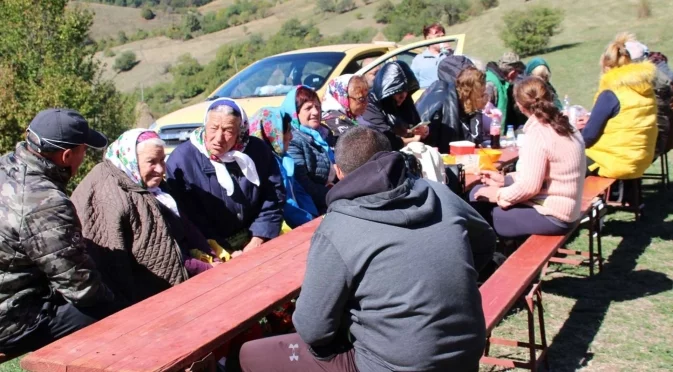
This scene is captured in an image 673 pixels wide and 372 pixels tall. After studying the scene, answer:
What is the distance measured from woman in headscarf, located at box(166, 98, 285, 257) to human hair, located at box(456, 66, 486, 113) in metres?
2.66

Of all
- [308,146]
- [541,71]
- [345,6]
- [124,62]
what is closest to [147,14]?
[345,6]

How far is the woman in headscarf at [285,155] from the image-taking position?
4.93 meters

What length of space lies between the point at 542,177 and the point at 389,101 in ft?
6.55

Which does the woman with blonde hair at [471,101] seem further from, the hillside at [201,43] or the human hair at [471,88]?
the hillside at [201,43]

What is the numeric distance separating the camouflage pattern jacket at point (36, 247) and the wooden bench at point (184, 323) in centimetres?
31

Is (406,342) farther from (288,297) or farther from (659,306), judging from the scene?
(659,306)

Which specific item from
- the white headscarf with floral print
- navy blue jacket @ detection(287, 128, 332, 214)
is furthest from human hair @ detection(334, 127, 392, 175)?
navy blue jacket @ detection(287, 128, 332, 214)

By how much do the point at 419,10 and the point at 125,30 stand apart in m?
46.0

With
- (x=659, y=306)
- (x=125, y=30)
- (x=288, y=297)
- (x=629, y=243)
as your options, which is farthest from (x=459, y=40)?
(x=125, y=30)

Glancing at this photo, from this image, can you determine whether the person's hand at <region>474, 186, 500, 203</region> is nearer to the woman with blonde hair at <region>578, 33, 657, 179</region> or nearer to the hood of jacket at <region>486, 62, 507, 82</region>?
the woman with blonde hair at <region>578, 33, 657, 179</region>

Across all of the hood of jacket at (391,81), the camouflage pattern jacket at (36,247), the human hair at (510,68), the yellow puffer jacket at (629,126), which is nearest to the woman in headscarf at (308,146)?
the hood of jacket at (391,81)

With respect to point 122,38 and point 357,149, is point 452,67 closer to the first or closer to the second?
point 357,149

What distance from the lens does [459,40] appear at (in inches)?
352

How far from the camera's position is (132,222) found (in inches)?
141
